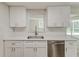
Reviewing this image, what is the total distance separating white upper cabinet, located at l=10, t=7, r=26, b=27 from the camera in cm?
401

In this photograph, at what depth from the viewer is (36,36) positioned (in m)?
4.20

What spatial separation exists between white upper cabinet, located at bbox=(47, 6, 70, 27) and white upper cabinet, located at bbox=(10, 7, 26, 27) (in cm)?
92

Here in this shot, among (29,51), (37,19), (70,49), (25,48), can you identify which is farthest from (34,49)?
(37,19)

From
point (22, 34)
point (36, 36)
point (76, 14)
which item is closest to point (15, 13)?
point (22, 34)

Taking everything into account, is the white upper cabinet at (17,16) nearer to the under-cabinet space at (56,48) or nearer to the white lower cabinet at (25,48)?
the white lower cabinet at (25,48)

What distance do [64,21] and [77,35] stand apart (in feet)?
2.26

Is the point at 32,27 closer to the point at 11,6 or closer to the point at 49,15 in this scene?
the point at 49,15

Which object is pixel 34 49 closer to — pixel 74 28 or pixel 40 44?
pixel 40 44

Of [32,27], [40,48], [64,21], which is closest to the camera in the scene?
[40,48]

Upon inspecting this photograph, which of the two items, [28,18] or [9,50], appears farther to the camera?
[28,18]

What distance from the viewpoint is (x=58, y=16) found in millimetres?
4004

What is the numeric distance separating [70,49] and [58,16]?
3.96 feet

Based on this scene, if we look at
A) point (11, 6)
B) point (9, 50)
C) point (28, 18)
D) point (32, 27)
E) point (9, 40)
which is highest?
point (11, 6)

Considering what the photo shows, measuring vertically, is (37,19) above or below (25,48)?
above
